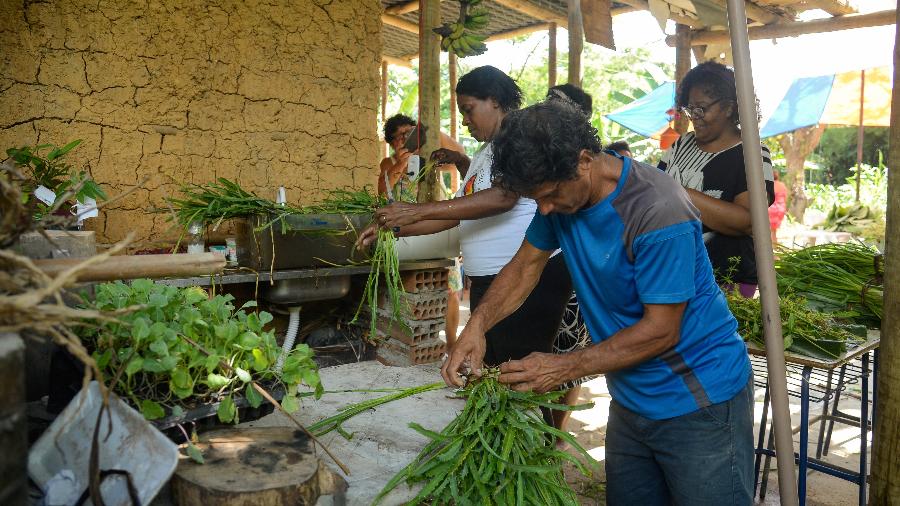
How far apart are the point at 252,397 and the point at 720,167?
8.61 feet

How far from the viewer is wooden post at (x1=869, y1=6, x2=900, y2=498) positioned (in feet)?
7.63

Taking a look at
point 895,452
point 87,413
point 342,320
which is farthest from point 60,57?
point 895,452

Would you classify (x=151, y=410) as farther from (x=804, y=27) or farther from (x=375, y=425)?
(x=804, y=27)

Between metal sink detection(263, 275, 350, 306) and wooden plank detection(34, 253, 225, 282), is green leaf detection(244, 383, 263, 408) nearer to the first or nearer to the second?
wooden plank detection(34, 253, 225, 282)

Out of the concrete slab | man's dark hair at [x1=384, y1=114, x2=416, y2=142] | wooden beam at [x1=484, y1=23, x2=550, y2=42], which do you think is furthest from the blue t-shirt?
wooden beam at [x1=484, y1=23, x2=550, y2=42]

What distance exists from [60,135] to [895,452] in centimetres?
456

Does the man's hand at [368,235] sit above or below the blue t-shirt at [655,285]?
above

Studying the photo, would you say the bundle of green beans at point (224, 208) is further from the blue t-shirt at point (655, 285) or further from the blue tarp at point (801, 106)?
the blue tarp at point (801, 106)

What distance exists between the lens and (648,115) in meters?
13.5

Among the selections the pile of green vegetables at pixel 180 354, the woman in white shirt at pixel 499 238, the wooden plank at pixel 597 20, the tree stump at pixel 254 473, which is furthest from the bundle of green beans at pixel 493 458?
the wooden plank at pixel 597 20

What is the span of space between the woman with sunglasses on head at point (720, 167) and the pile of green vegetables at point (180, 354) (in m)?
2.25

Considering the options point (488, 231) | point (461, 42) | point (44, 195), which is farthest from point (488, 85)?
point (44, 195)

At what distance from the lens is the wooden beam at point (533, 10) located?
698 cm

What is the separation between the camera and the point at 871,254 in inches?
161
